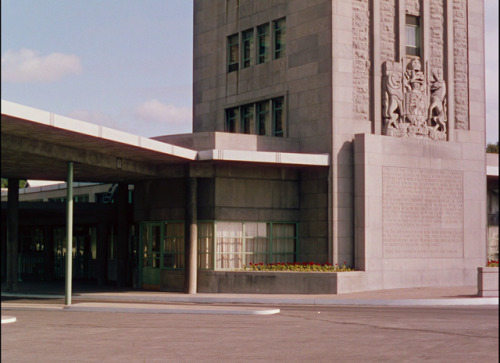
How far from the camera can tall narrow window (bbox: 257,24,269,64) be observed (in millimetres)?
39469

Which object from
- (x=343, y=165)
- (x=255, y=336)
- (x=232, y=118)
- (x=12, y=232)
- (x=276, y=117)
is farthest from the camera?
(x=232, y=118)

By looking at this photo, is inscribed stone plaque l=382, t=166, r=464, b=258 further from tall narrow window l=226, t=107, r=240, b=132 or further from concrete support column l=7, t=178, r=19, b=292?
concrete support column l=7, t=178, r=19, b=292

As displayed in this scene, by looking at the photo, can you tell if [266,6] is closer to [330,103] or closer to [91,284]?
[330,103]

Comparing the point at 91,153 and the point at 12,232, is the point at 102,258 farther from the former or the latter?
the point at 91,153

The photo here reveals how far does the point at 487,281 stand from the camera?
28.7 meters

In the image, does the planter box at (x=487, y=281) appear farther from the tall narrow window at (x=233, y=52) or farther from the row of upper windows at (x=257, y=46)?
the tall narrow window at (x=233, y=52)

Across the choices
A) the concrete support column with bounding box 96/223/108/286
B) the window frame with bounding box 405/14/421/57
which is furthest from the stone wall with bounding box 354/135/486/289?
the concrete support column with bounding box 96/223/108/286

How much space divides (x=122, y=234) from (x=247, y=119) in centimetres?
930

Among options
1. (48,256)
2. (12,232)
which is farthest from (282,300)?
(48,256)

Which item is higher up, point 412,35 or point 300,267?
point 412,35

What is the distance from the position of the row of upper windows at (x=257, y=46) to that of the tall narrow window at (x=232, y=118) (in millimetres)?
2250

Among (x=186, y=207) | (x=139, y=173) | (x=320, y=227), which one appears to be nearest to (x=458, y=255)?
(x=320, y=227)

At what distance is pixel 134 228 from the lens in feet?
131

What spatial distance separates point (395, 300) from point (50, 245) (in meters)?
21.7
